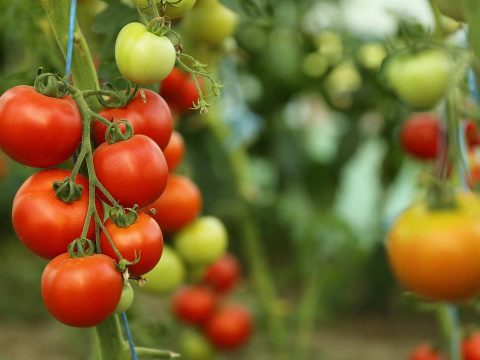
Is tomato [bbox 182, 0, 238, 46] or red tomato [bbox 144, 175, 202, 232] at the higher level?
tomato [bbox 182, 0, 238, 46]

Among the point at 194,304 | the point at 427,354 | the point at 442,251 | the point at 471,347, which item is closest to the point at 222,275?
the point at 194,304

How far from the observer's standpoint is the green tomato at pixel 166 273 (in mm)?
1105

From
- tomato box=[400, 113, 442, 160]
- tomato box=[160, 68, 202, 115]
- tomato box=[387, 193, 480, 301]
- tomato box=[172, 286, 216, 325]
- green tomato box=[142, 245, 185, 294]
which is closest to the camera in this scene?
tomato box=[387, 193, 480, 301]

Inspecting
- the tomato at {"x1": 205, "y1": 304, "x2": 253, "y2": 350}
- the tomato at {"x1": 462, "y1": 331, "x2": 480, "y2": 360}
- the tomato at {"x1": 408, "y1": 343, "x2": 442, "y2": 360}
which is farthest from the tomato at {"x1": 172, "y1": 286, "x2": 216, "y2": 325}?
the tomato at {"x1": 462, "y1": 331, "x2": 480, "y2": 360}

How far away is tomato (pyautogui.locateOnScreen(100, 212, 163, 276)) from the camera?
711mm

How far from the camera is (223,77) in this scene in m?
1.87

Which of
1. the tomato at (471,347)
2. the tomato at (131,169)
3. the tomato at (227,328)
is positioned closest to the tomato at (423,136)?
the tomato at (471,347)

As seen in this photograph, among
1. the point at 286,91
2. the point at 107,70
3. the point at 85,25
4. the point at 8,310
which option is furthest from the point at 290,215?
the point at 107,70

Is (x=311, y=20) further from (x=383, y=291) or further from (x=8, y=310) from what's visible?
(x=8, y=310)

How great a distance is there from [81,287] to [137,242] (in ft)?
Result: 0.20

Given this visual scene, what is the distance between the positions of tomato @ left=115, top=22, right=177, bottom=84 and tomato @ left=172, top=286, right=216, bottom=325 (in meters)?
1.06

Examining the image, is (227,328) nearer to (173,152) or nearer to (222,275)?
(222,275)

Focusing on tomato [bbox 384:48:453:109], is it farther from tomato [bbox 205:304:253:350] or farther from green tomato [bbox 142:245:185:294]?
tomato [bbox 205:304:253:350]

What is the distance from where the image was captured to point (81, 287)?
68 centimetres
